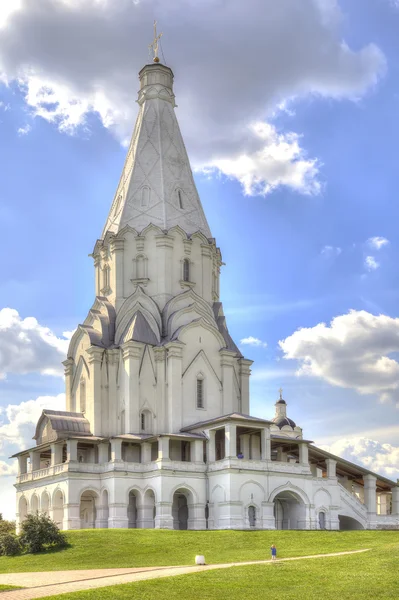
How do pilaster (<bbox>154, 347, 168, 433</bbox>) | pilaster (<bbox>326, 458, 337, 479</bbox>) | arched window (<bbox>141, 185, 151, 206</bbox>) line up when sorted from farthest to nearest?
arched window (<bbox>141, 185, 151, 206</bbox>) → pilaster (<bbox>326, 458, 337, 479</bbox>) → pilaster (<bbox>154, 347, 168, 433</bbox>)

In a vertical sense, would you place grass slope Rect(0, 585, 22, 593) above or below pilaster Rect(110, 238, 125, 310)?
below

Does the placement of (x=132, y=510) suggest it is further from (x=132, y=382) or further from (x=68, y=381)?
(x=68, y=381)

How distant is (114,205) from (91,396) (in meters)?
14.6

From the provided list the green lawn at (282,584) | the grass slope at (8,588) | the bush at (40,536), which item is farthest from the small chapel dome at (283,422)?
the grass slope at (8,588)

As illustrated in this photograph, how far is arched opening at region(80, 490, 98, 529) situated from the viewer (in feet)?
158

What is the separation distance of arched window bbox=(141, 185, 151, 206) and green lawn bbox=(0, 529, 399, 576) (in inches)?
940

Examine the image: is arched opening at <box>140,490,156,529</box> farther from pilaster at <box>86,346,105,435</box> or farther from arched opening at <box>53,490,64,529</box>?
pilaster at <box>86,346,105,435</box>

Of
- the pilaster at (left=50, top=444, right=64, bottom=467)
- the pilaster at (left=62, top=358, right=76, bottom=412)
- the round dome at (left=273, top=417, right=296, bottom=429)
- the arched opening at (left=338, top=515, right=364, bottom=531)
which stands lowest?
the arched opening at (left=338, top=515, right=364, bottom=531)

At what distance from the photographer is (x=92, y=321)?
53906 mm

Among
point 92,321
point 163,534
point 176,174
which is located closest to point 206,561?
point 163,534

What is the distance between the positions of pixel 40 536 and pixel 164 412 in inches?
604

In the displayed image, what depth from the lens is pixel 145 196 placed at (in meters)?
56.0

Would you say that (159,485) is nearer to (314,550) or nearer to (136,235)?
(314,550)

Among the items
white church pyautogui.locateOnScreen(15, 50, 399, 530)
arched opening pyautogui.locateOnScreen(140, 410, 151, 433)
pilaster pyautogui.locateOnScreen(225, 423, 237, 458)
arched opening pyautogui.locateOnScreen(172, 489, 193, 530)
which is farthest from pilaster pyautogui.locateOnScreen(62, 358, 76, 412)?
pilaster pyautogui.locateOnScreen(225, 423, 237, 458)
